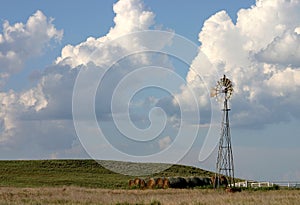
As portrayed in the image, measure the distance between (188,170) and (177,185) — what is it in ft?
129

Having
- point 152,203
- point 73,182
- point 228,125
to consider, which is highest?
point 228,125

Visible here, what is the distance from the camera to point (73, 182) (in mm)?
62781

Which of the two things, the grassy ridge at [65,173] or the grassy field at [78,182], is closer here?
the grassy field at [78,182]

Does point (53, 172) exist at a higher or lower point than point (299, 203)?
higher

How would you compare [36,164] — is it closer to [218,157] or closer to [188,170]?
[188,170]

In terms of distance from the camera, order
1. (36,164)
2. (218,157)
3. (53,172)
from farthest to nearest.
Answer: (36,164), (53,172), (218,157)

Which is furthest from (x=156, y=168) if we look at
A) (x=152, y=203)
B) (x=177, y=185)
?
(x=152, y=203)

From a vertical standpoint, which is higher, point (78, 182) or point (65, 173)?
point (65, 173)

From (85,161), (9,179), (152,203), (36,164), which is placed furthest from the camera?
(85,161)

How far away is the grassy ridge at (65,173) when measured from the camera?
62.6m

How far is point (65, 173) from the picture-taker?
79.8 meters

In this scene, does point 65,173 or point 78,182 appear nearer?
point 78,182

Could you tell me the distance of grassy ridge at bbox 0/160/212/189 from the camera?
6259 cm

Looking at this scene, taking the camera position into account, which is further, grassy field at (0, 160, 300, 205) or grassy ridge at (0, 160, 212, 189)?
grassy ridge at (0, 160, 212, 189)
